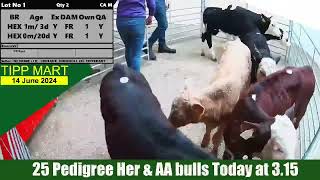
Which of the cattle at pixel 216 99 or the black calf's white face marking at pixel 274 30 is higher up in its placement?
the black calf's white face marking at pixel 274 30

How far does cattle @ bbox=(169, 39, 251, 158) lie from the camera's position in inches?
52.3

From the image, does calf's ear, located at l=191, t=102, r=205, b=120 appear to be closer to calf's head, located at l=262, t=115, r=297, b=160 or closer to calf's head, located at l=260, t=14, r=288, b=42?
calf's head, located at l=262, t=115, r=297, b=160

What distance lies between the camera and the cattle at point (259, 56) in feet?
4.94

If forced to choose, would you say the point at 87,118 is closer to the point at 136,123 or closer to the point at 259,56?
the point at 136,123

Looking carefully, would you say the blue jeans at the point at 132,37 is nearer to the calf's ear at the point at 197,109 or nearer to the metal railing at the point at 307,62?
the calf's ear at the point at 197,109

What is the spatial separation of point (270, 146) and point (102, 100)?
0.44m

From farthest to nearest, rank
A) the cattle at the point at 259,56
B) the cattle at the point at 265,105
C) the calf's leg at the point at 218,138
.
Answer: the cattle at the point at 259,56
the calf's leg at the point at 218,138
the cattle at the point at 265,105

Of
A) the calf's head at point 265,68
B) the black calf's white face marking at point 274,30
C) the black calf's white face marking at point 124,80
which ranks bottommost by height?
the calf's head at point 265,68

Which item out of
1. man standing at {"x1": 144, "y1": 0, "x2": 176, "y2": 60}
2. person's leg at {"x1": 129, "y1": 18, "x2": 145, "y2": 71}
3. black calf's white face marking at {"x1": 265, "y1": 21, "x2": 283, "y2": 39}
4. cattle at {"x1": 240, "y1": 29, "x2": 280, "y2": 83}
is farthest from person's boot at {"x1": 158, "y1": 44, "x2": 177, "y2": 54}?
black calf's white face marking at {"x1": 265, "y1": 21, "x2": 283, "y2": 39}

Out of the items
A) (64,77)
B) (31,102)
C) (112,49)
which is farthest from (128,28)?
(31,102)

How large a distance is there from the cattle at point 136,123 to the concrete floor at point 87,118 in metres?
0.10

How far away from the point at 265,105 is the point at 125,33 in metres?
0.44

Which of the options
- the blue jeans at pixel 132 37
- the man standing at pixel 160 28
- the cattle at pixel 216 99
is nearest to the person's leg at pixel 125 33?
the blue jeans at pixel 132 37

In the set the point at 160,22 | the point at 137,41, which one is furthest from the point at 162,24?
the point at 137,41
